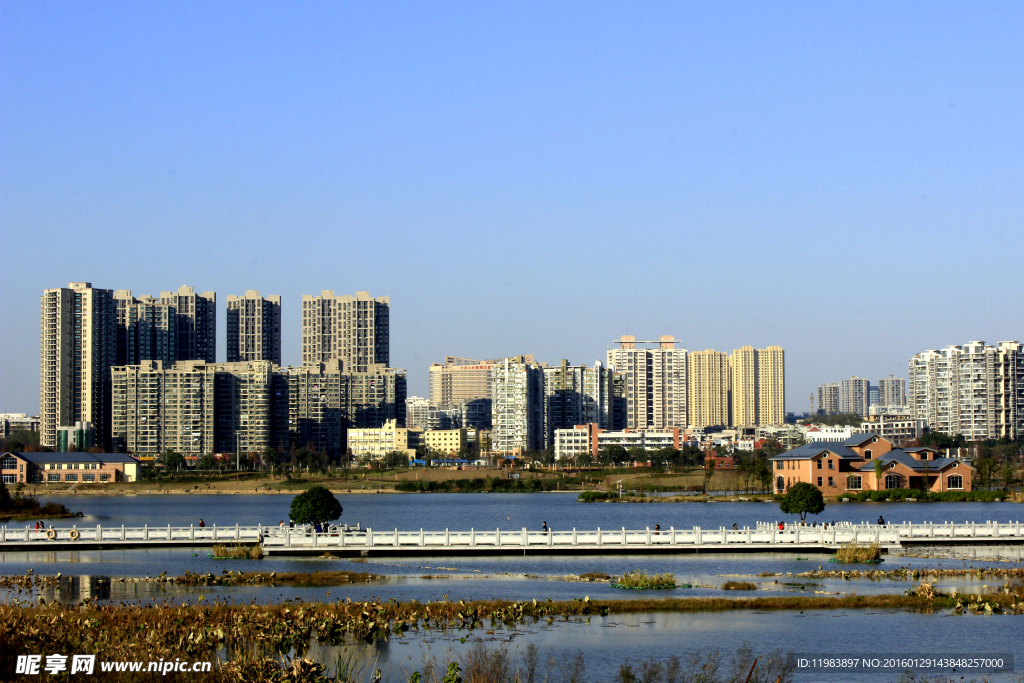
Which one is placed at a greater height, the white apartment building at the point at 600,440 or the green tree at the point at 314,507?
the green tree at the point at 314,507

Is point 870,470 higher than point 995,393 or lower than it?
lower

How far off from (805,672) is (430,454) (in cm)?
16207

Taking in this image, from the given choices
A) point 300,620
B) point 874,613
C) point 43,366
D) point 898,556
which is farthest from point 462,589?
point 43,366

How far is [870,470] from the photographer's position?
90.2 m

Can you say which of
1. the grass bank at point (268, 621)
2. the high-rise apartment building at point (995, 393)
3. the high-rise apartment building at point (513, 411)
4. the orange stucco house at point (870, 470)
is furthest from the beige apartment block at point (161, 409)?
the grass bank at point (268, 621)

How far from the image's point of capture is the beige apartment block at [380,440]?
187 m

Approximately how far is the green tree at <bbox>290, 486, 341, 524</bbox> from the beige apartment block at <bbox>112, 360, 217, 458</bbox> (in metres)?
137

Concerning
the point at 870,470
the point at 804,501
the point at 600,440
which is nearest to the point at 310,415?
the point at 600,440

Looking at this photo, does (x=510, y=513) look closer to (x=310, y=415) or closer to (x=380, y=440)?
(x=380, y=440)

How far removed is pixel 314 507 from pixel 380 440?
141m

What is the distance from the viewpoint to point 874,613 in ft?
95.1

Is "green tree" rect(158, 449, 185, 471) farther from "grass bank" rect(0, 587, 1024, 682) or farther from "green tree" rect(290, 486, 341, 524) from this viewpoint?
"grass bank" rect(0, 587, 1024, 682)

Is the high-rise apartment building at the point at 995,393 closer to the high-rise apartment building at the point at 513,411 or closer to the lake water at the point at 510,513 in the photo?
the high-rise apartment building at the point at 513,411

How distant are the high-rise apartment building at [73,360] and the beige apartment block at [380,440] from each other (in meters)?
41.3
